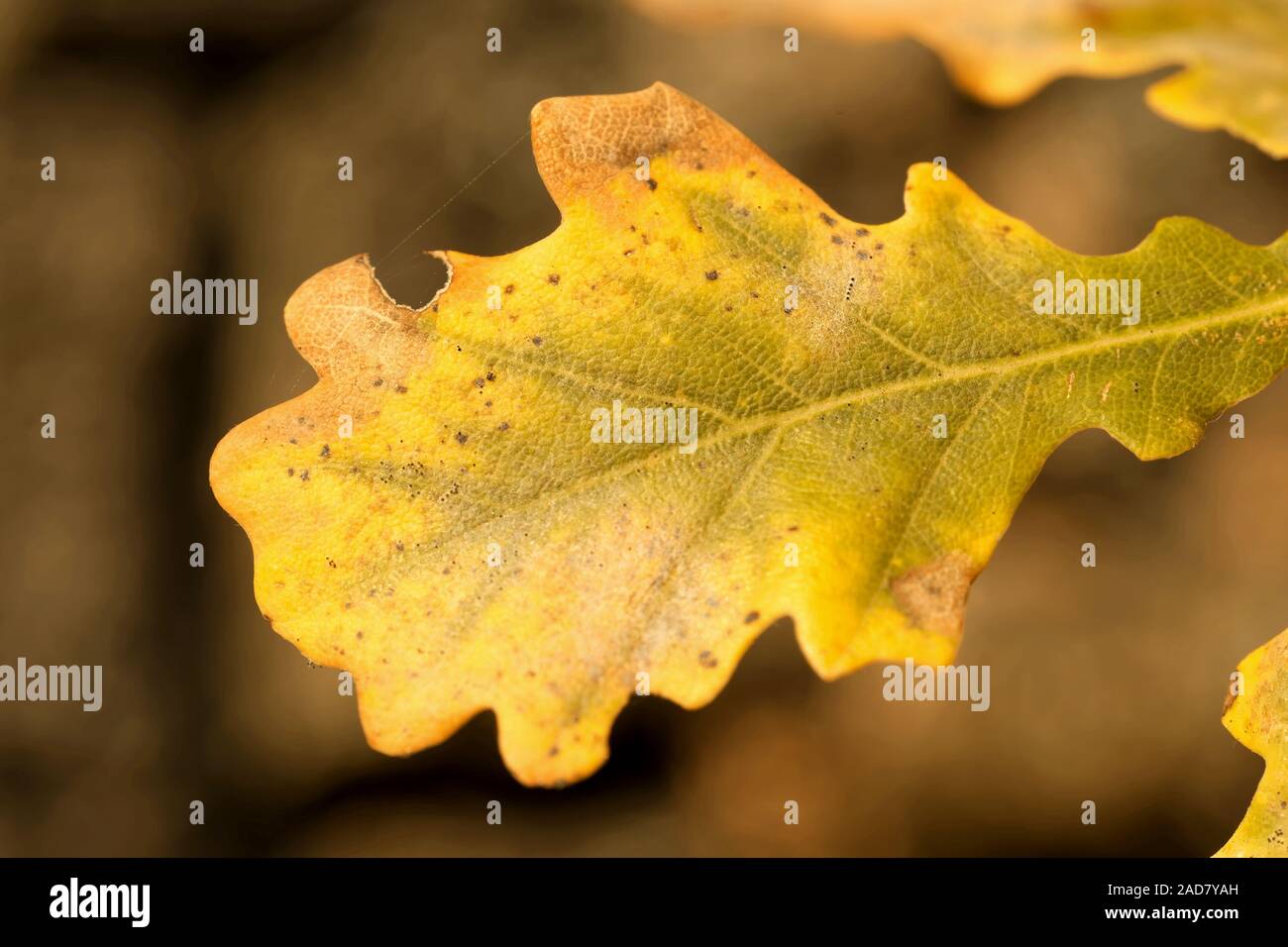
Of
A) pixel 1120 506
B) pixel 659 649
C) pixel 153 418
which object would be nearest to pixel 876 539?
pixel 659 649

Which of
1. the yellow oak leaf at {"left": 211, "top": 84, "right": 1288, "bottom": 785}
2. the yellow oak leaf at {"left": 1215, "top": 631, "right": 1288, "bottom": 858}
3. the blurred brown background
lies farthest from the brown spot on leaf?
the blurred brown background

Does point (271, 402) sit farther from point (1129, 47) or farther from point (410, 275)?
point (1129, 47)

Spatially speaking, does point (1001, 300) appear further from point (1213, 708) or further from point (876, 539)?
point (1213, 708)

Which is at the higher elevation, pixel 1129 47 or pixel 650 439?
pixel 1129 47

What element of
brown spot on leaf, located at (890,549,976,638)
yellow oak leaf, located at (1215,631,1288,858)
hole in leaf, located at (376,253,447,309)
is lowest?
yellow oak leaf, located at (1215,631,1288,858)

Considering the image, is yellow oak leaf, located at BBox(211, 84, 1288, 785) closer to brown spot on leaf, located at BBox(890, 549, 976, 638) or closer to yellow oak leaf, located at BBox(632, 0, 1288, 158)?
brown spot on leaf, located at BBox(890, 549, 976, 638)

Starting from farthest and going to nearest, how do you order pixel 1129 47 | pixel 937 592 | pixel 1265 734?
pixel 1129 47
pixel 1265 734
pixel 937 592

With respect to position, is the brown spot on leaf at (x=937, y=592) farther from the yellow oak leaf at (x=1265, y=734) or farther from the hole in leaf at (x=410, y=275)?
the hole in leaf at (x=410, y=275)

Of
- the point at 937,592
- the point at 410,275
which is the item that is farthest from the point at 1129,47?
the point at 410,275
